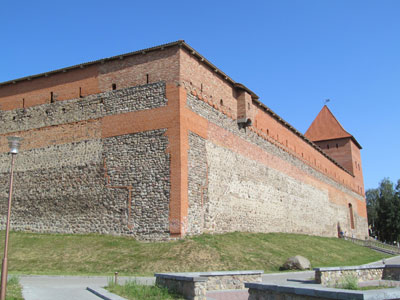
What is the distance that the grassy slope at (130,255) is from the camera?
13.3 meters

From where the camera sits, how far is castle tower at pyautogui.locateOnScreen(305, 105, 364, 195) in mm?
47531

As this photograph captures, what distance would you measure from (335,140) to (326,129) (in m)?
1.71

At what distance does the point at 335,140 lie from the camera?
157 feet

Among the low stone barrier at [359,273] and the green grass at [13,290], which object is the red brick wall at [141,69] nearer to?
the low stone barrier at [359,273]

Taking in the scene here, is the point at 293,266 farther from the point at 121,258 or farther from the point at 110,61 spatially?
the point at 110,61

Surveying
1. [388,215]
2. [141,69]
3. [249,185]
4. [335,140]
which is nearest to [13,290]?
[141,69]

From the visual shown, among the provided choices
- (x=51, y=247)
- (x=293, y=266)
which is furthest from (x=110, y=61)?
(x=293, y=266)

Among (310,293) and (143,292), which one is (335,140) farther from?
(310,293)

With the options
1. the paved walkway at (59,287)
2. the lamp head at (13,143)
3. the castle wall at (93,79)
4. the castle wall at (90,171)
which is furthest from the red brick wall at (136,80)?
the lamp head at (13,143)

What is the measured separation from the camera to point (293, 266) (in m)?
14.3

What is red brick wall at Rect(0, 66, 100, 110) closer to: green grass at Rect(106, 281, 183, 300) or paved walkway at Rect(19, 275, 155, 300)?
paved walkway at Rect(19, 275, 155, 300)

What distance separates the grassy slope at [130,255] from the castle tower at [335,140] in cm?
3234

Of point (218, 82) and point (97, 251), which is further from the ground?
point (218, 82)

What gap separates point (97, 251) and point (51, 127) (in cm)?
753
